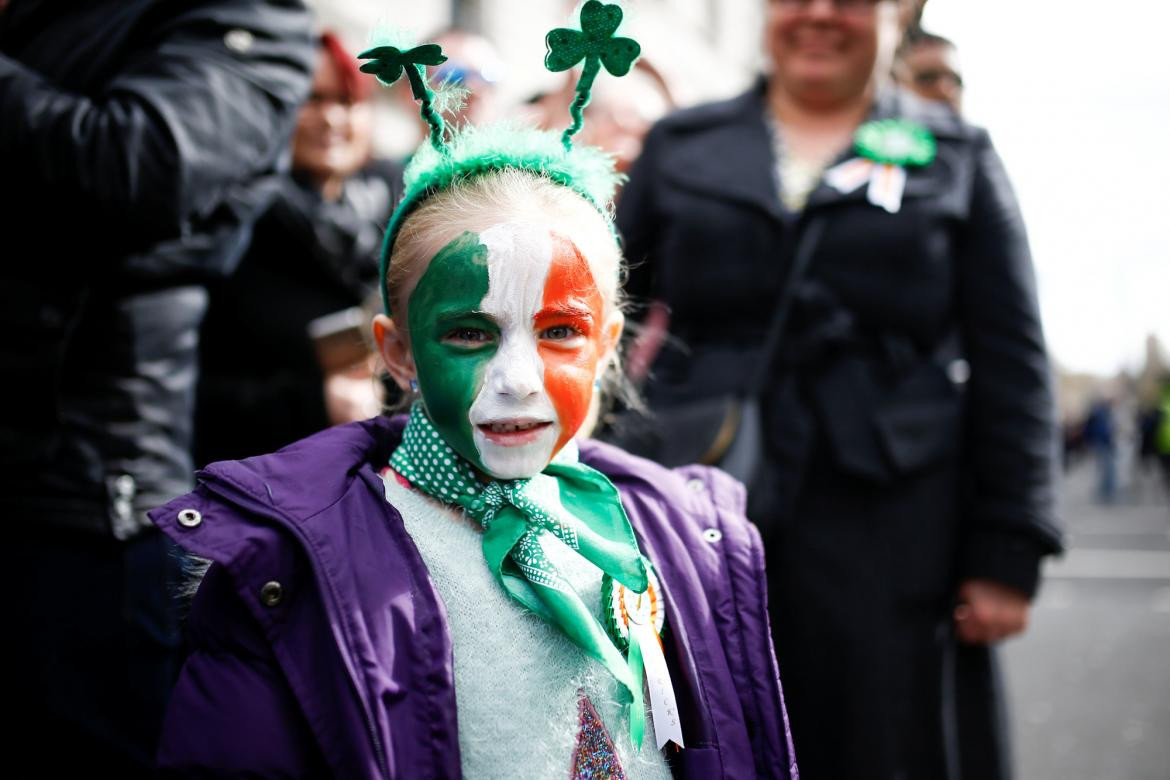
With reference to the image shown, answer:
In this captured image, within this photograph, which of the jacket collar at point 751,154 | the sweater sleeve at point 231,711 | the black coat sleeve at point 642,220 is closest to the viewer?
the sweater sleeve at point 231,711

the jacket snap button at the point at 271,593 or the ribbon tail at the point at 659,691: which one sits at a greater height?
the jacket snap button at the point at 271,593

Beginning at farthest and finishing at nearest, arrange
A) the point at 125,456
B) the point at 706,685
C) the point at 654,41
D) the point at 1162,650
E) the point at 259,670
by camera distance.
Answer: the point at 654,41 → the point at 1162,650 → the point at 125,456 → the point at 706,685 → the point at 259,670

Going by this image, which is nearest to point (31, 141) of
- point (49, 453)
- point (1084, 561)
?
point (49, 453)

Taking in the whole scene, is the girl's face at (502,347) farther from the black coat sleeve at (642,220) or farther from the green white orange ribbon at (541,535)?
the black coat sleeve at (642,220)

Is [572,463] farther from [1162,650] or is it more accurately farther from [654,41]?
[654,41]

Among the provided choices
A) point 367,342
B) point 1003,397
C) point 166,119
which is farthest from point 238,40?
point 1003,397

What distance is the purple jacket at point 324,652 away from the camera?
3.98 ft

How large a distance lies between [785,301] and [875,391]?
0.29 metres

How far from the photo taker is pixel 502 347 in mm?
1340

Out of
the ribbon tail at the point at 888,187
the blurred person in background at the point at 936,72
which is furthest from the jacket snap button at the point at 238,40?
the blurred person in background at the point at 936,72

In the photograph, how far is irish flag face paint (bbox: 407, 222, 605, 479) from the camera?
1.33m

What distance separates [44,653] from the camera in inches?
68.9

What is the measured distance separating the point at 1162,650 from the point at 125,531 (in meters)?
5.65

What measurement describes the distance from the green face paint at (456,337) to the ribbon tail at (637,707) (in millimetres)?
327
